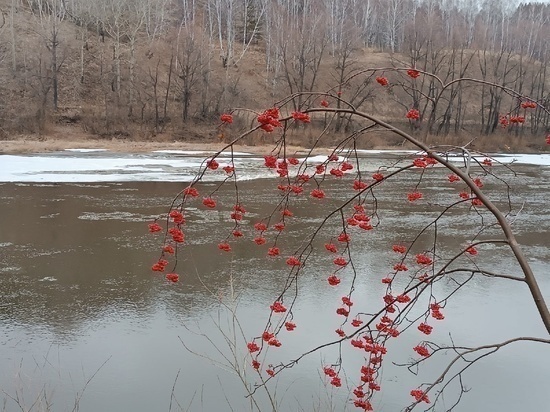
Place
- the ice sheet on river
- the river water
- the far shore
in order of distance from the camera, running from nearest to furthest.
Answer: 1. the river water
2. the ice sheet on river
3. the far shore

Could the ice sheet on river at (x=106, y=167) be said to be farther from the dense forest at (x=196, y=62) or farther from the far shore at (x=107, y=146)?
the dense forest at (x=196, y=62)

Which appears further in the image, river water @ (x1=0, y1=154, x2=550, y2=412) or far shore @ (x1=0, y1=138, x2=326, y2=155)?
far shore @ (x1=0, y1=138, x2=326, y2=155)

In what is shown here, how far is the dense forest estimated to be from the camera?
38253 millimetres

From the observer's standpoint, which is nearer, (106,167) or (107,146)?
(106,167)

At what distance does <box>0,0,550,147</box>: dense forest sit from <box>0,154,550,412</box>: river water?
2390 cm

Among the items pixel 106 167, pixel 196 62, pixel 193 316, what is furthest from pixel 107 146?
pixel 193 316

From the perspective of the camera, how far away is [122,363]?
552 cm

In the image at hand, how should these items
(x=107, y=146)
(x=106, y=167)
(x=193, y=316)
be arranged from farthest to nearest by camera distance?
(x=107, y=146) < (x=106, y=167) < (x=193, y=316)

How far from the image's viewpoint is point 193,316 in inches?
265

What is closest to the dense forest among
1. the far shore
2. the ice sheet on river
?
the far shore

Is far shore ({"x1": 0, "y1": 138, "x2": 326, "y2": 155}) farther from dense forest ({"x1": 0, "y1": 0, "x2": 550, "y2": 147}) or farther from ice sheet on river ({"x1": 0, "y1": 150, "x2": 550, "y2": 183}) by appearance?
dense forest ({"x1": 0, "y1": 0, "x2": 550, "y2": 147})

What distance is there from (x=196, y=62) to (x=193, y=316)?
122 feet

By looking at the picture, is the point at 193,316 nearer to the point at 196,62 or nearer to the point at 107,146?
the point at 107,146

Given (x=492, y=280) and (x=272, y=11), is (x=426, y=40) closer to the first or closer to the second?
(x=272, y=11)
